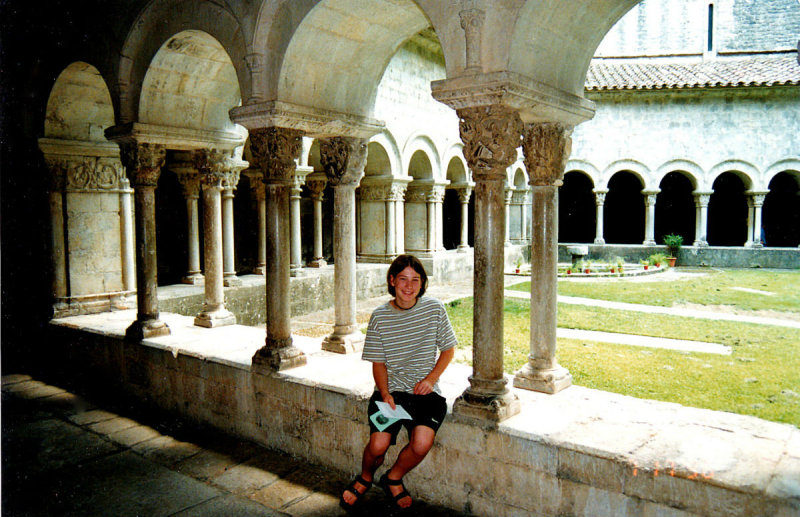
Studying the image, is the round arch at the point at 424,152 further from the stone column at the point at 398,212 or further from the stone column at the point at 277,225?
the stone column at the point at 277,225

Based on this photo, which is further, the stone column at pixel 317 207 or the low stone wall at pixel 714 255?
the low stone wall at pixel 714 255

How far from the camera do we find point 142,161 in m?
5.94

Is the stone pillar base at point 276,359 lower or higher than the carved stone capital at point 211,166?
lower

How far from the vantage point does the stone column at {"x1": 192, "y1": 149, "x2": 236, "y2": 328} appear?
21.1 feet

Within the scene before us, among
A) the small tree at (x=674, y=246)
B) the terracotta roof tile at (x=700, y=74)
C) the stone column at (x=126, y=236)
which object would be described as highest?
the terracotta roof tile at (x=700, y=74)

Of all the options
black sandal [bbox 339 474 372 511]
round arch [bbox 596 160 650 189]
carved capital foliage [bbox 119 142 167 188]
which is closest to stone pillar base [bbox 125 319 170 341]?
carved capital foliage [bbox 119 142 167 188]

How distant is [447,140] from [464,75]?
1187 centimetres

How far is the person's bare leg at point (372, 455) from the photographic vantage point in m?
3.27

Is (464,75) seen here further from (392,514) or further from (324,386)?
(392,514)

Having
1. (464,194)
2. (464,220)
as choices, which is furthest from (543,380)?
(464,194)

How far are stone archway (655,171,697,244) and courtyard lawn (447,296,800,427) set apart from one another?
14.3 metres

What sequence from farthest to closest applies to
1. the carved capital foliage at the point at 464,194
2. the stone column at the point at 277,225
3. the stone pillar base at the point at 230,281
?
the carved capital foliage at the point at 464,194
the stone pillar base at the point at 230,281
the stone column at the point at 277,225

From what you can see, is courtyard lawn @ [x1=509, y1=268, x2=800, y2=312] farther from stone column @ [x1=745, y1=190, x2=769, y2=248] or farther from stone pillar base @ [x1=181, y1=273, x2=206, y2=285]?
stone pillar base @ [x1=181, y1=273, x2=206, y2=285]

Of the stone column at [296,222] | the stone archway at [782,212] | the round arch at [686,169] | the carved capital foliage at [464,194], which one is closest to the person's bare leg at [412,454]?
the stone column at [296,222]
